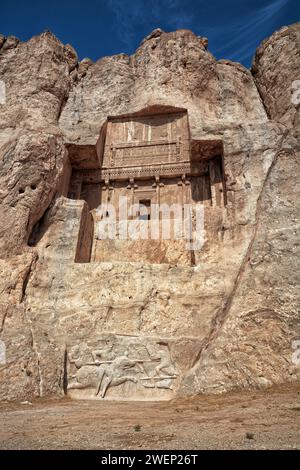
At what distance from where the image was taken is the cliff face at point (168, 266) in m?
8.67

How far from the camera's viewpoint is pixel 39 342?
9328mm

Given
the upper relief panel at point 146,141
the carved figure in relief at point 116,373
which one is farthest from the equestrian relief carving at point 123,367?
the upper relief panel at point 146,141

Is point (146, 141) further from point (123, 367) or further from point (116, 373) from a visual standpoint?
point (116, 373)

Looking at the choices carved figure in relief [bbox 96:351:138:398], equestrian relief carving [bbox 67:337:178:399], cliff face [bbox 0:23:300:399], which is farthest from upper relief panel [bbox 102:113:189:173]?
carved figure in relief [bbox 96:351:138:398]

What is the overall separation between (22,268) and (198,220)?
6.26 m

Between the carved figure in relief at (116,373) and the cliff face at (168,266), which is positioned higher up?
the cliff face at (168,266)

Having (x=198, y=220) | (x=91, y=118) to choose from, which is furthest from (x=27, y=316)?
(x=91, y=118)

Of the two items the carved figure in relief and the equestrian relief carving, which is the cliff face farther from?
the carved figure in relief

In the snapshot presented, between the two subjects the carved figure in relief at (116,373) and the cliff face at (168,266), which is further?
the carved figure in relief at (116,373)

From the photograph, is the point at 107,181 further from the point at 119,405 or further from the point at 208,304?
the point at 119,405

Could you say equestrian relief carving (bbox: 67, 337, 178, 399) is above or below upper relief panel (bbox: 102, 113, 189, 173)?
below

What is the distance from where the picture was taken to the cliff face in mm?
8672

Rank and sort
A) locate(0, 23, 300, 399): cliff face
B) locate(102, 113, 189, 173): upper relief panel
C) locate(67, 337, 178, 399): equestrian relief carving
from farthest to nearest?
locate(102, 113, 189, 173): upper relief panel, locate(67, 337, 178, 399): equestrian relief carving, locate(0, 23, 300, 399): cliff face

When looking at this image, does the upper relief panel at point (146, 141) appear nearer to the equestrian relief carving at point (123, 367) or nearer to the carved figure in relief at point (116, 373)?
the equestrian relief carving at point (123, 367)
